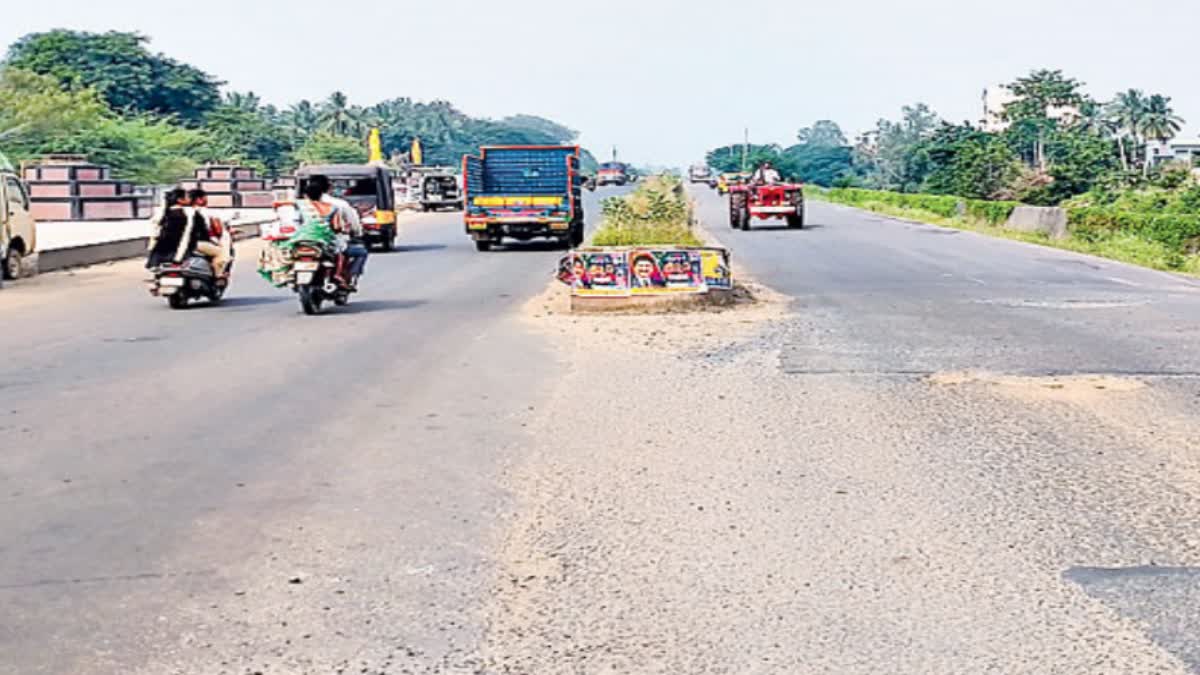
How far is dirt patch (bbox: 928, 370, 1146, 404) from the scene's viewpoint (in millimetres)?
10508

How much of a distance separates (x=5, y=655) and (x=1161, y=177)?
192ft

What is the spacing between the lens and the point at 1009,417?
960cm

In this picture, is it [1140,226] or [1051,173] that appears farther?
[1051,173]

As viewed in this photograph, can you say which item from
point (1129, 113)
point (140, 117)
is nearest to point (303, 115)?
point (140, 117)

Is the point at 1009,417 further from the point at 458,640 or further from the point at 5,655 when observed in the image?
the point at 5,655

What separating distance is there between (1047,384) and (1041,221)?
29024 mm

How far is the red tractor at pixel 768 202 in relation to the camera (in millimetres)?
40125

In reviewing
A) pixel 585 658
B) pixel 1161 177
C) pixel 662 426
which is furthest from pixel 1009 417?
pixel 1161 177

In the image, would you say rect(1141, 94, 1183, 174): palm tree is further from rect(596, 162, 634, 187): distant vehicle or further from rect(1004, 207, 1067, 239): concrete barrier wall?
rect(1004, 207, 1067, 239): concrete barrier wall

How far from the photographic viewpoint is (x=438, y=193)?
59219 millimetres

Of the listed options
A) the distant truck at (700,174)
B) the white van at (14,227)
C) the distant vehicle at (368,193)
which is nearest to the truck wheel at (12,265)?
the white van at (14,227)

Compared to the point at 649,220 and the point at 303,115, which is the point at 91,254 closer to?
the point at 649,220

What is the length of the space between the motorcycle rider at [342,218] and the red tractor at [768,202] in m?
23.8

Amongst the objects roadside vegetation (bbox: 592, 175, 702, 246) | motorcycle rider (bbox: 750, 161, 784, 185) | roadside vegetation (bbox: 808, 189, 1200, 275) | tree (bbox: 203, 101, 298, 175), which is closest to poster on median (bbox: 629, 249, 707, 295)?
roadside vegetation (bbox: 592, 175, 702, 246)
